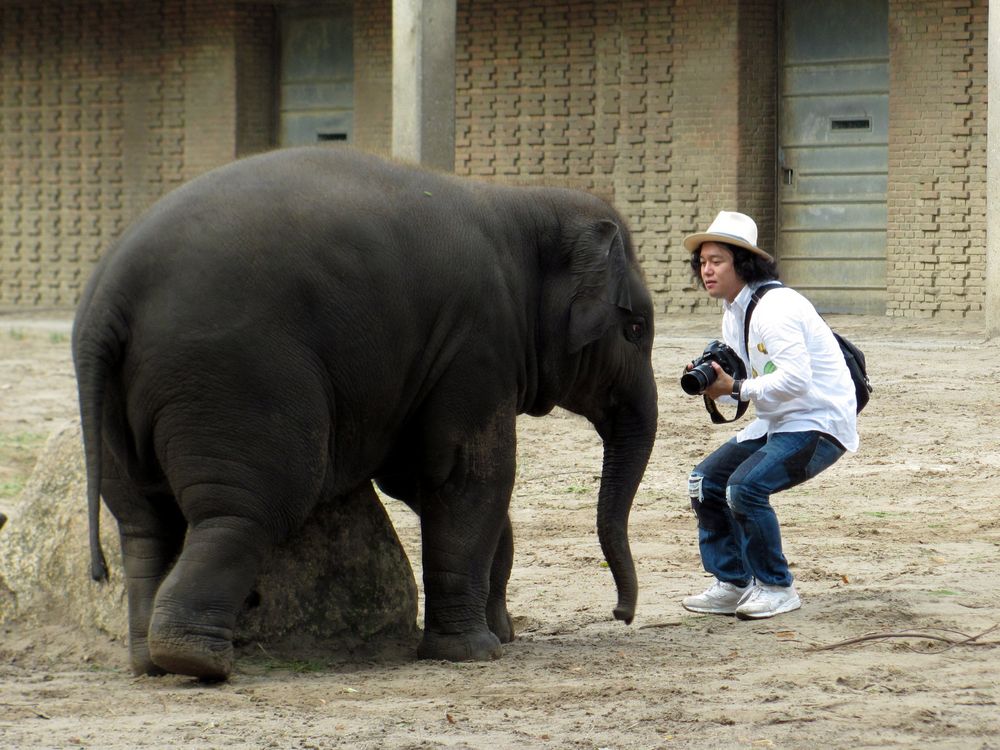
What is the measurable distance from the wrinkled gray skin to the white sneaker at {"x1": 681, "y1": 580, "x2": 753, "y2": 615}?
0.91 m

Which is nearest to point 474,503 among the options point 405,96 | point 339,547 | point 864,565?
point 339,547

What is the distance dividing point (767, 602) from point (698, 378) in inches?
38.0

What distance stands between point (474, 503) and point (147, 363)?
133 cm

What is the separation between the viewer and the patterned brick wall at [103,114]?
846 inches

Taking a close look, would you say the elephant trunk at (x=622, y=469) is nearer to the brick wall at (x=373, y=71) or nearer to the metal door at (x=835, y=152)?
the metal door at (x=835, y=152)

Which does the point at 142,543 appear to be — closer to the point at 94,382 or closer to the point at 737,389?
the point at 94,382

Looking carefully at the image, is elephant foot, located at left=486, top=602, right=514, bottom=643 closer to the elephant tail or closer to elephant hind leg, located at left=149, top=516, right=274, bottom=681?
elephant hind leg, located at left=149, top=516, right=274, bottom=681

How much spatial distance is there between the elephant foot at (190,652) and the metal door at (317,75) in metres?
16.3

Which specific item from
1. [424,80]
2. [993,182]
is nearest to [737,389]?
[993,182]

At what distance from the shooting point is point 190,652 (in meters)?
5.34

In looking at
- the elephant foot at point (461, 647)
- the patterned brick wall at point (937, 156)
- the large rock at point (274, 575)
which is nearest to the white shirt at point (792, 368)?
the elephant foot at point (461, 647)

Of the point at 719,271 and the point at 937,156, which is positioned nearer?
the point at 719,271

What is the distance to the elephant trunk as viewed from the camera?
6.74 metres

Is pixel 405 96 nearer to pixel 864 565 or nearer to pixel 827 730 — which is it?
pixel 864 565
